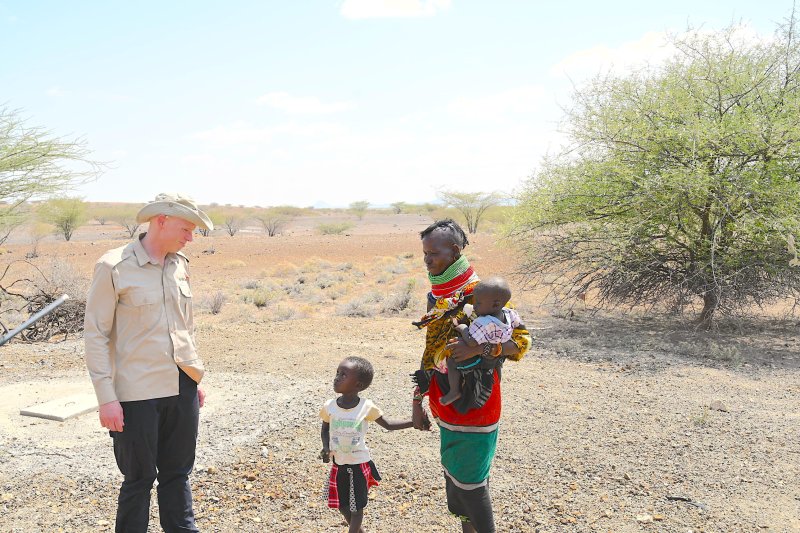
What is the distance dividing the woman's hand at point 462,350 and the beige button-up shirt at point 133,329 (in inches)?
51.7

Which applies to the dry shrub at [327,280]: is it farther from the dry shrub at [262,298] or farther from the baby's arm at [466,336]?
the baby's arm at [466,336]

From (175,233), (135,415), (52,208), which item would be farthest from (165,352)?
(52,208)

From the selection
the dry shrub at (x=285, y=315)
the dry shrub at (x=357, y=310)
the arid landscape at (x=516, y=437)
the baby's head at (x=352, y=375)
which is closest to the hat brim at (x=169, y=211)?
the baby's head at (x=352, y=375)

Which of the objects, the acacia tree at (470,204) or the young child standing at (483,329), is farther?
the acacia tree at (470,204)

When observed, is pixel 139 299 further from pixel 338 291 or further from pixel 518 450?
pixel 338 291

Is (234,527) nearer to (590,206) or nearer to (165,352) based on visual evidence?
(165,352)

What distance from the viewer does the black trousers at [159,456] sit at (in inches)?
112

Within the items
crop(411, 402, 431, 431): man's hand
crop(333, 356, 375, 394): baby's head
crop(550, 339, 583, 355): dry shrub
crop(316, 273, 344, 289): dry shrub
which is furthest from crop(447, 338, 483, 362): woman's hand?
crop(316, 273, 344, 289): dry shrub

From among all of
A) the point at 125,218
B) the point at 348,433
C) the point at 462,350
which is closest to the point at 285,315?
the point at 348,433

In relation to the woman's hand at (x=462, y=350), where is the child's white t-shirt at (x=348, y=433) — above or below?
below

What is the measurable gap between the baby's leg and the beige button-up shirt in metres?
1.27

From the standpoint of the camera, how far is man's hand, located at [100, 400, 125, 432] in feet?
8.92

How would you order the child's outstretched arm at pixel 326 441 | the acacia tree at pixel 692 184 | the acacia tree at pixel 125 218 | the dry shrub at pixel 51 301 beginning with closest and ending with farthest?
1. the child's outstretched arm at pixel 326 441
2. the acacia tree at pixel 692 184
3. the dry shrub at pixel 51 301
4. the acacia tree at pixel 125 218

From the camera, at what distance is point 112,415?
8.93 feet
